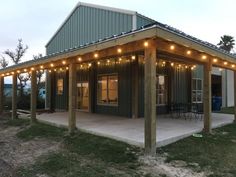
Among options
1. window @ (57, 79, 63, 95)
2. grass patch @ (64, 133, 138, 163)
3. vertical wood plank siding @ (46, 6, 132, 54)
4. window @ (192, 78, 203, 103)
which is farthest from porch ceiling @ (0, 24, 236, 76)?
window @ (57, 79, 63, 95)

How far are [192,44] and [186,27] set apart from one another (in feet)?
138

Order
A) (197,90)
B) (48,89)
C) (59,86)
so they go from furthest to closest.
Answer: (48,89) → (59,86) → (197,90)

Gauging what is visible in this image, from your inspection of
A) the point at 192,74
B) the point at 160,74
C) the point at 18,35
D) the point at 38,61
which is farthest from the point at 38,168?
the point at 18,35

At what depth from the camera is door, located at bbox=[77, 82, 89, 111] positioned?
46.8 feet

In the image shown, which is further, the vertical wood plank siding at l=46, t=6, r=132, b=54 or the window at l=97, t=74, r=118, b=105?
the window at l=97, t=74, r=118, b=105

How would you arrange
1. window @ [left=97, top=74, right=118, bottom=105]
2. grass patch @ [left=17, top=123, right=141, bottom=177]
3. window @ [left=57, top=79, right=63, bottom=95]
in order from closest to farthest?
1. grass patch @ [left=17, top=123, right=141, bottom=177]
2. window @ [left=97, top=74, right=118, bottom=105]
3. window @ [left=57, top=79, right=63, bottom=95]

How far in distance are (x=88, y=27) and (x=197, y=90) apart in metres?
8.36

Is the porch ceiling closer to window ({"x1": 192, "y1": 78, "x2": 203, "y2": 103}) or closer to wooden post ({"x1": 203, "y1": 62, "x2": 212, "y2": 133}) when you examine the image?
wooden post ({"x1": 203, "y1": 62, "x2": 212, "y2": 133})

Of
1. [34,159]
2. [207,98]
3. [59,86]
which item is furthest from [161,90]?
[34,159]

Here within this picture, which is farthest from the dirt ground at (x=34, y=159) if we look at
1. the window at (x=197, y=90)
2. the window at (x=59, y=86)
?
the window at (x=197, y=90)

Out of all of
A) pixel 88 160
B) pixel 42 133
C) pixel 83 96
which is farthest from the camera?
pixel 83 96

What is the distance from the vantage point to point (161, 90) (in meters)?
13.1

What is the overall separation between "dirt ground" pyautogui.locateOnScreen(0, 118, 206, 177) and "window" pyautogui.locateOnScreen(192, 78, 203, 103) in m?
11.0

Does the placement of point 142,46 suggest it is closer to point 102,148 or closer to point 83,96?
point 102,148
